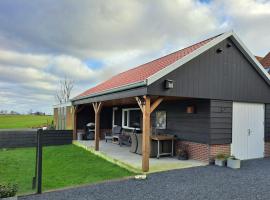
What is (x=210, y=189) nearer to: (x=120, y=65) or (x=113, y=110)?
(x=113, y=110)

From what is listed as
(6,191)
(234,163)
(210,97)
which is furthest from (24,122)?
(6,191)

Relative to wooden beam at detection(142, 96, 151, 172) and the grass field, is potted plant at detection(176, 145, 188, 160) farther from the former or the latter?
the grass field

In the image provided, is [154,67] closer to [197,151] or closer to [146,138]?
[146,138]

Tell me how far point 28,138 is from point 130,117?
18.5ft

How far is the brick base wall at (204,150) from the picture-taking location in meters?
8.34

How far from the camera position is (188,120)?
30.3 ft

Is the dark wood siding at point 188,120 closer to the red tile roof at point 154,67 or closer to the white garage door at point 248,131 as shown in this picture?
the white garage door at point 248,131

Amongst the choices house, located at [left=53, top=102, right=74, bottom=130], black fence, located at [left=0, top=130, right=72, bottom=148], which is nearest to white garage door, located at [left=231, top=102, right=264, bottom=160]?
black fence, located at [left=0, top=130, right=72, bottom=148]

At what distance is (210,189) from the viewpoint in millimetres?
5586

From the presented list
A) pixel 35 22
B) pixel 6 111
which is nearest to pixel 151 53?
pixel 35 22

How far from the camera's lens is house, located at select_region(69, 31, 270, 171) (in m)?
7.59

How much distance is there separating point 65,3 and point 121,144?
6837 millimetres

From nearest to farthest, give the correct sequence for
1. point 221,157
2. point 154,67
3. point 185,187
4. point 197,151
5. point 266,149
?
point 185,187
point 221,157
point 197,151
point 154,67
point 266,149

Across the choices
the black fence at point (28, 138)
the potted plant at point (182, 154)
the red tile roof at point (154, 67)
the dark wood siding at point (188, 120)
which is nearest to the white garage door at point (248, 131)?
the dark wood siding at point (188, 120)
